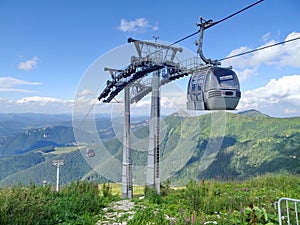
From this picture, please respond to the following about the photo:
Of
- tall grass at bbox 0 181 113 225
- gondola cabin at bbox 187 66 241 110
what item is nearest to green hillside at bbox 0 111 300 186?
tall grass at bbox 0 181 113 225

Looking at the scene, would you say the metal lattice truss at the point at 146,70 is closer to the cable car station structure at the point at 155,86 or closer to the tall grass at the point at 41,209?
the cable car station structure at the point at 155,86

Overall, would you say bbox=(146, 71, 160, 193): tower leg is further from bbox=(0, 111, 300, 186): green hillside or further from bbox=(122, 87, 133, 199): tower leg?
bbox=(122, 87, 133, 199): tower leg

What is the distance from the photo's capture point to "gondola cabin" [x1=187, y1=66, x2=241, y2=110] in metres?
5.62

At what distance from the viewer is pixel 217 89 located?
5.60 meters

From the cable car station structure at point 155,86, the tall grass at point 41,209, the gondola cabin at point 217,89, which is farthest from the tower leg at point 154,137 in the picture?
the gondola cabin at point 217,89

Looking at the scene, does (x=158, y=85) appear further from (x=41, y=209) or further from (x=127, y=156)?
(x=41, y=209)

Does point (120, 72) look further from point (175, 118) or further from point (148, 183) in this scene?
point (148, 183)

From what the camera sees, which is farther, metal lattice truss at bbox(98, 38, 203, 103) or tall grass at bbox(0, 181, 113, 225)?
metal lattice truss at bbox(98, 38, 203, 103)

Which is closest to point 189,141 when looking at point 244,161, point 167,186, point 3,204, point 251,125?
point 167,186

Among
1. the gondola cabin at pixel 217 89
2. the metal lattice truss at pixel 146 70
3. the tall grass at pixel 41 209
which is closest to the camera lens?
the tall grass at pixel 41 209

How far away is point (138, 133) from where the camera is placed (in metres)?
12.2

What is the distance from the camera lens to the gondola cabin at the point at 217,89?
5.62 metres

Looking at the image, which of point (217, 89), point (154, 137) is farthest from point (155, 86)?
point (217, 89)

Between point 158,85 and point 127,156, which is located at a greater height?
point 158,85
